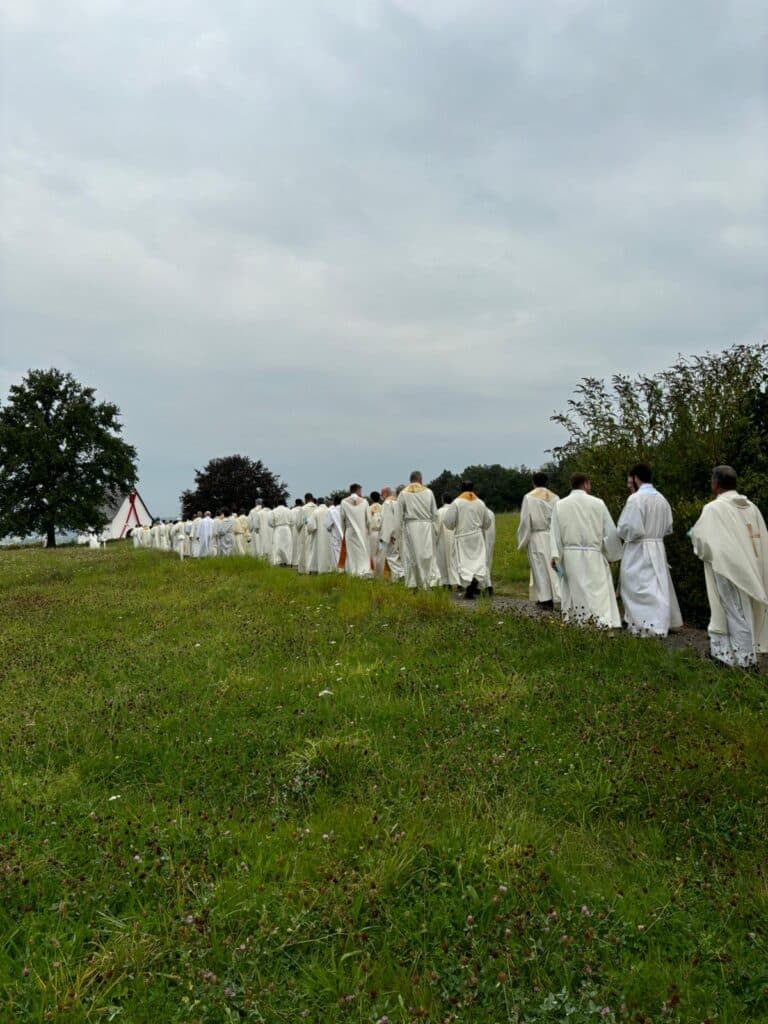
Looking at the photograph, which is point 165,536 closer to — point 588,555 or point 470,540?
point 470,540

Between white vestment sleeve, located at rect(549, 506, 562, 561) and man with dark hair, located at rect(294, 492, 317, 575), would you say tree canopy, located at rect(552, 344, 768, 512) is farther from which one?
man with dark hair, located at rect(294, 492, 317, 575)

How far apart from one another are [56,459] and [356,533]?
4363 centimetres

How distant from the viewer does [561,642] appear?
8.32m

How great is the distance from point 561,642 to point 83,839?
17.7ft

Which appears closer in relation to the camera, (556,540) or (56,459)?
(556,540)

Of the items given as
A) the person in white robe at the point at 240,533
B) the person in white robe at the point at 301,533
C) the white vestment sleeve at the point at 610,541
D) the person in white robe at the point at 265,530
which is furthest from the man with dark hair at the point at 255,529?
the white vestment sleeve at the point at 610,541

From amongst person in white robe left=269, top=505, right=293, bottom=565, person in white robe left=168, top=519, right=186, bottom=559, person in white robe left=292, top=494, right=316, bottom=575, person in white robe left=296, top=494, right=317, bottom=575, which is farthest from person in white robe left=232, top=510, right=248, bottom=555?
person in white robe left=168, top=519, right=186, bottom=559

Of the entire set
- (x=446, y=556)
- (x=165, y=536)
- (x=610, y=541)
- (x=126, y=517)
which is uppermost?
(x=126, y=517)

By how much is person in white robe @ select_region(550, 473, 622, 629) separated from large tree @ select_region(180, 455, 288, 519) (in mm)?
57384

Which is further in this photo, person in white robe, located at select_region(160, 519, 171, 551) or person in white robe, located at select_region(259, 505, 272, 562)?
person in white robe, located at select_region(160, 519, 171, 551)

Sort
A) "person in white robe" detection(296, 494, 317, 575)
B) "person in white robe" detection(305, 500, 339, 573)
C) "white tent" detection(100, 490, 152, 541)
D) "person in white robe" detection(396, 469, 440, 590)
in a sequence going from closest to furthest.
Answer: "person in white robe" detection(396, 469, 440, 590)
"person in white robe" detection(305, 500, 339, 573)
"person in white robe" detection(296, 494, 317, 575)
"white tent" detection(100, 490, 152, 541)

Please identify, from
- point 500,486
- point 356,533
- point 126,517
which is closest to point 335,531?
point 356,533

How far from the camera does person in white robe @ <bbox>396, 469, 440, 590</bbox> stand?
15.6 m

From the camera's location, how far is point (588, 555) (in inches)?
406
